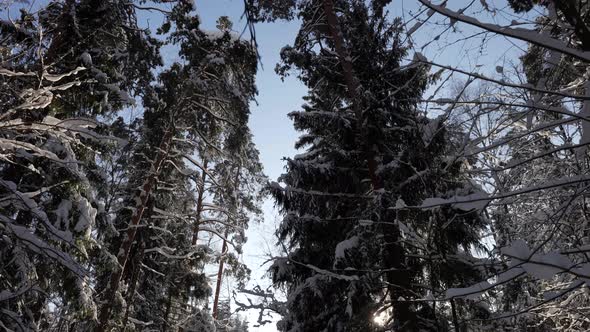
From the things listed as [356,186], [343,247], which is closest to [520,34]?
[343,247]

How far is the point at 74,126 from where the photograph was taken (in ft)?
12.4

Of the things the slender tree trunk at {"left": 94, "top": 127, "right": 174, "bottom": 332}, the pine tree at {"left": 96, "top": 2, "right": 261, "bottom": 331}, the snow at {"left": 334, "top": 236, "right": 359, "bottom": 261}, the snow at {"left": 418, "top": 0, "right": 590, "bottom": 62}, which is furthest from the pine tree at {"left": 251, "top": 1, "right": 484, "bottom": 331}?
the snow at {"left": 418, "top": 0, "right": 590, "bottom": 62}

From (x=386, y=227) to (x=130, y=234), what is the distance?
20.4 ft

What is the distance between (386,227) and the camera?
6.33m

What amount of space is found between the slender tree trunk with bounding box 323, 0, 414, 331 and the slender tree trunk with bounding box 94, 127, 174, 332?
4.95 meters

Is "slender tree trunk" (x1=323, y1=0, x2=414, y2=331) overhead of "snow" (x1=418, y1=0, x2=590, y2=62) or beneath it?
overhead

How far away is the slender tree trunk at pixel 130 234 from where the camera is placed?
26.3 ft

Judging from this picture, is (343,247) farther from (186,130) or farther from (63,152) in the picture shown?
(186,130)

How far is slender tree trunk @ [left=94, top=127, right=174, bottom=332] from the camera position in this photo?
800cm

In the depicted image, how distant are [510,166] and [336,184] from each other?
5.51 m

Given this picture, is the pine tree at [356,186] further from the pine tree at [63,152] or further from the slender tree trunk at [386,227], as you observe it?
the pine tree at [63,152]

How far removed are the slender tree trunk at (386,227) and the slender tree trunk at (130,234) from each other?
16.3 feet

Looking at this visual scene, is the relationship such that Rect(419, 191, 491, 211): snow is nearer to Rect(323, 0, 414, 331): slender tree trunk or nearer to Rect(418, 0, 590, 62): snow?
Rect(418, 0, 590, 62): snow

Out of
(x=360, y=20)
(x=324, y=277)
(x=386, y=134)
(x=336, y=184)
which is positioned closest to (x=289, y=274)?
(x=324, y=277)
